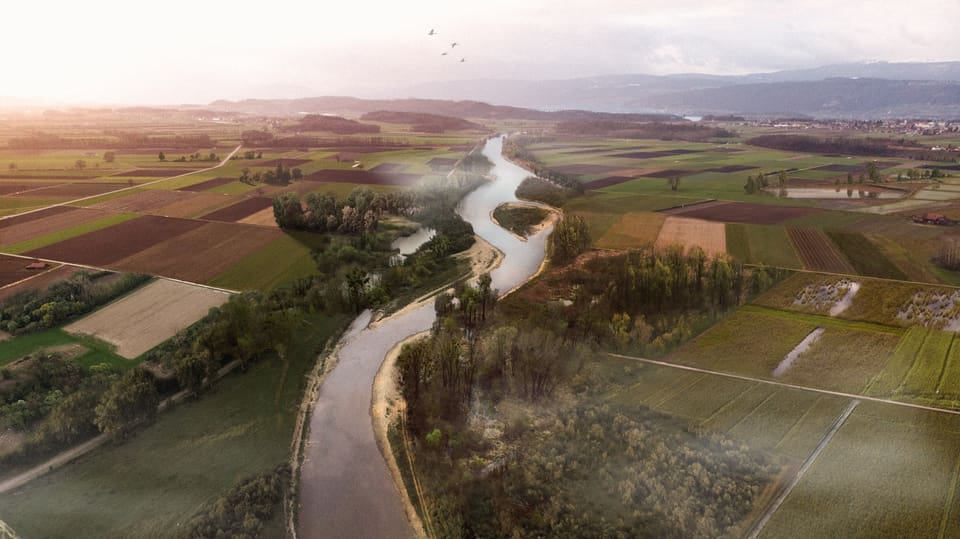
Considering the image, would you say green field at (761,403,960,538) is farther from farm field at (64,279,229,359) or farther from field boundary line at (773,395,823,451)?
farm field at (64,279,229,359)

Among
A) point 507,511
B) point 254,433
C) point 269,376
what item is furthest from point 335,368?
point 507,511

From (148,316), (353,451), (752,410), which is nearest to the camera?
(353,451)

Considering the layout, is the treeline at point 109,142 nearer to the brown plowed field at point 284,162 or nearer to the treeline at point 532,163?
the brown plowed field at point 284,162

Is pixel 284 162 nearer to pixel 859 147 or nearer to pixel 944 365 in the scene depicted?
pixel 944 365

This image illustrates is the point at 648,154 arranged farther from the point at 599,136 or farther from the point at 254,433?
the point at 254,433

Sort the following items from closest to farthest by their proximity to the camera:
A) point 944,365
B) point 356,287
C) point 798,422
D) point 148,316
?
1. point 798,422
2. point 944,365
3. point 148,316
4. point 356,287

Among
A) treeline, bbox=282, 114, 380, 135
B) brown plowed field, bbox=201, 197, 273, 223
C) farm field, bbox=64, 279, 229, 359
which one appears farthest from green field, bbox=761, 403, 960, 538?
treeline, bbox=282, 114, 380, 135

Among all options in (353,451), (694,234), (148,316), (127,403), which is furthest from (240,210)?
(694,234)
